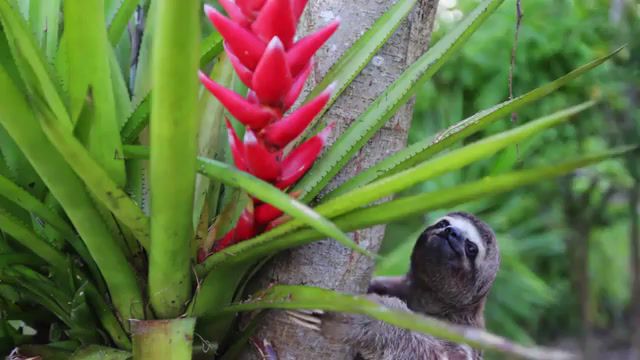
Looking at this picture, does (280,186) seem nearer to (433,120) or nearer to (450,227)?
(450,227)

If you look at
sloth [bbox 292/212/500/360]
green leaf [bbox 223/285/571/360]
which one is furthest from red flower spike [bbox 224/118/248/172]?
sloth [bbox 292/212/500/360]

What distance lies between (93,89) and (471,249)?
2.25 ft

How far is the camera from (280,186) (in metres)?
0.58

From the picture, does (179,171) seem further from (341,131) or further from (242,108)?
(341,131)

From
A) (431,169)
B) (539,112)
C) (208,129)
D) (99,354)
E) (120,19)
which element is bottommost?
(99,354)

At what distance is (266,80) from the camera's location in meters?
0.53

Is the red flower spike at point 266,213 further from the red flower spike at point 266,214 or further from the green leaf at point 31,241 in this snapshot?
the green leaf at point 31,241

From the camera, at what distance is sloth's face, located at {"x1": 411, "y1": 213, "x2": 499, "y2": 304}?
1034 mm

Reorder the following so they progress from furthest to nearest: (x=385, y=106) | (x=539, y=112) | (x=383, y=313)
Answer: (x=539, y=112)
(x=385, y=106)
(x=383, y=313)

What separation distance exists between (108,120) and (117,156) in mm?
28

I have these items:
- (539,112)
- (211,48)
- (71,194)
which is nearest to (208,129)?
(211,48)

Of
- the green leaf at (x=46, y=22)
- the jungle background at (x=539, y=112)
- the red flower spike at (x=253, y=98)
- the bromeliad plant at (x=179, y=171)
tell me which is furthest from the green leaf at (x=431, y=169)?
the jungle background at (x=539, y=112)

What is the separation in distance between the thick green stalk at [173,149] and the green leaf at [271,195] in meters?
0.03

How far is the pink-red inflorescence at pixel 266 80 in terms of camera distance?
0.53 metres
